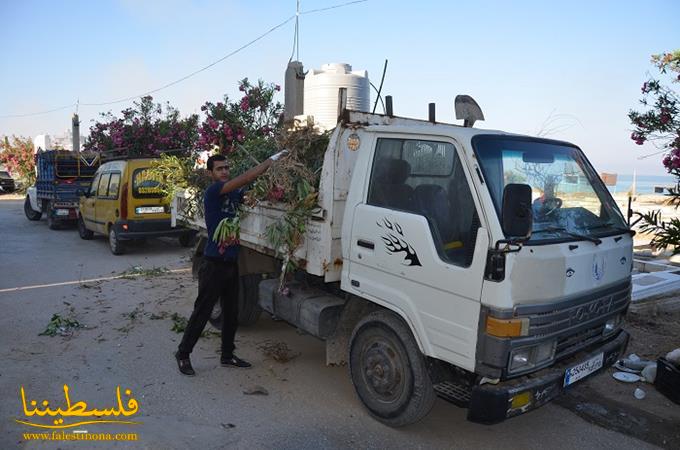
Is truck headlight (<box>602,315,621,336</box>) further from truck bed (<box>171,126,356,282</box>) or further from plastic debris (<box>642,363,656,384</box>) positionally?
truck bed (<box>171,126,356,282</box>)

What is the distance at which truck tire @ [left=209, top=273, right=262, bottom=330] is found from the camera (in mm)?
5438

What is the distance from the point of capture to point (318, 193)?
405 centimetres

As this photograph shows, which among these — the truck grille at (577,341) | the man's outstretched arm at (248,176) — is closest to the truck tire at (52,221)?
the man's outstretched arm at (248,176)

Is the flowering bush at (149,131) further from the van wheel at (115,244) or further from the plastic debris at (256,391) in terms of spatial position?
the plastic debris at (256,391)

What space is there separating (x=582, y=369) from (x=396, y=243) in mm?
1511

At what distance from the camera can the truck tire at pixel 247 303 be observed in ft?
17.8

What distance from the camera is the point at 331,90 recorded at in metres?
6.80

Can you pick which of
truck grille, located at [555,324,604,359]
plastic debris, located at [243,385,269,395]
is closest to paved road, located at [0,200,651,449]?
plastic debris, located at [243,385,269,395]

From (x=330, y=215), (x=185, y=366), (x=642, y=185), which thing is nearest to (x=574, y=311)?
(x=330, y=215)

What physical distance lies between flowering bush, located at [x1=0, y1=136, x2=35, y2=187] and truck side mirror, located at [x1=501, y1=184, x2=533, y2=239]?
1154 inches

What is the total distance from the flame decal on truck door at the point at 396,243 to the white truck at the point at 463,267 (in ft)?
0.03

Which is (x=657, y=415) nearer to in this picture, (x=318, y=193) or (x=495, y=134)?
(x=495, y=134)

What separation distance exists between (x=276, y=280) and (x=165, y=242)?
26.9 ft

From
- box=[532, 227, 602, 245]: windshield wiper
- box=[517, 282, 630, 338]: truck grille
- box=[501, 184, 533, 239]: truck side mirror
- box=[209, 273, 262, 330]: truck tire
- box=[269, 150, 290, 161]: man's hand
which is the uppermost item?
box=[269, 150, 290, 161]: man's hand
